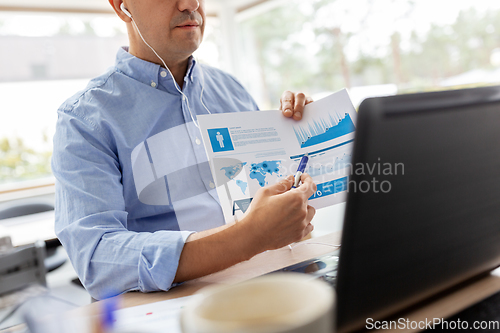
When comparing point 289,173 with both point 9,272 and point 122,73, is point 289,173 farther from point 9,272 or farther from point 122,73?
point 9,272

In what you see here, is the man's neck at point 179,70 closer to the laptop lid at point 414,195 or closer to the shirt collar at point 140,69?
the shirt collar at point 140,69

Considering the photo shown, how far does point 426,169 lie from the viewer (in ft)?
A: 1.19

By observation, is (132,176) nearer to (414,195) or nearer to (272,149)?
(272,149)

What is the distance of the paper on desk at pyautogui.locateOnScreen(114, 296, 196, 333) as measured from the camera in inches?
19.0

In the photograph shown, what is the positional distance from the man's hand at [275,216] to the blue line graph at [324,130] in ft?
0.75

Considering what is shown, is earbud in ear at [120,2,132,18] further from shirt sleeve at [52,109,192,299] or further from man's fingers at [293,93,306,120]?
man's fingers at [293,93,306,120]

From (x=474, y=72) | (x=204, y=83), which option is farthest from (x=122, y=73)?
(x=474, y=72)

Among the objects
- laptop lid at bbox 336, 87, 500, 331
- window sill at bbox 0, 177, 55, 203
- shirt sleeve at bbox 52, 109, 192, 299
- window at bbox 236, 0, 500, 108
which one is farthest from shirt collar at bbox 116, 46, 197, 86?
window sill at bbox 0, 177, 55, 203

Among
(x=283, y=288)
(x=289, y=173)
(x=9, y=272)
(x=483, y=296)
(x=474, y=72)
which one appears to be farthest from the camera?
(x=474, y=72)

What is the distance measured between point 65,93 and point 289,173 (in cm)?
318

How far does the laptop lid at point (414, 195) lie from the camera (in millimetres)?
324

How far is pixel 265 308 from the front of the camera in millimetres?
266

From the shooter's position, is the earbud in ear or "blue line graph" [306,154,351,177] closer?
"blue line graph" [306,154,351,177]

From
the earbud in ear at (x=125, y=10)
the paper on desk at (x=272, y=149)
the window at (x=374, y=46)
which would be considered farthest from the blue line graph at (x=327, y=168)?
the window at (x=374, y=46)
